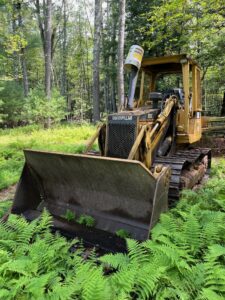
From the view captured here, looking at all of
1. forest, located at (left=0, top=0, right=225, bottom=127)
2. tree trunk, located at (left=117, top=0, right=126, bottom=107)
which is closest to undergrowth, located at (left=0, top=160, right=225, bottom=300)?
forest, located at (left=0, top=0, right=225, bottom=127)

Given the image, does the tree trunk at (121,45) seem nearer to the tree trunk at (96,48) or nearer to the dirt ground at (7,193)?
the tree trunk at (96,48)

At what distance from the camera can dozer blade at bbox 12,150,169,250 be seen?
3547mm

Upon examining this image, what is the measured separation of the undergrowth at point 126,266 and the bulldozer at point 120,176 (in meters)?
0.35

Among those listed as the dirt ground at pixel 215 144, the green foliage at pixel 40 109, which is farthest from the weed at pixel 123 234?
the green foliage at pixel 40 109

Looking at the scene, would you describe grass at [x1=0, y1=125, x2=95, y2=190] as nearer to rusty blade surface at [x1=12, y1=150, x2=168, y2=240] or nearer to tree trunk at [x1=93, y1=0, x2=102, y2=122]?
rusty blade surface at [x1=12, y1=150, x2=168, y2=240]

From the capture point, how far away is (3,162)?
27.1 ft

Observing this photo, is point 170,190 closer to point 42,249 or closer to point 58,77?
point 42,249

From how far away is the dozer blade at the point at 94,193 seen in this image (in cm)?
355

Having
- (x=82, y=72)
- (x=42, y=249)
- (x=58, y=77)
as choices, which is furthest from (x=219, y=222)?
(x=58, y=77)

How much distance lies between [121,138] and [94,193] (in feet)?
3.20

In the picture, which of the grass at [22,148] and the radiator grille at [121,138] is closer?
the radiator grille at [121,138]

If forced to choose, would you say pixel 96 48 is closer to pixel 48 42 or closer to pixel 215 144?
pixel 48 42

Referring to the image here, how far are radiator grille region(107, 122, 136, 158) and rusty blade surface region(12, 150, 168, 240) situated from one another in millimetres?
700

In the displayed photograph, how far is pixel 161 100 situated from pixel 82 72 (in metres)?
31.9
